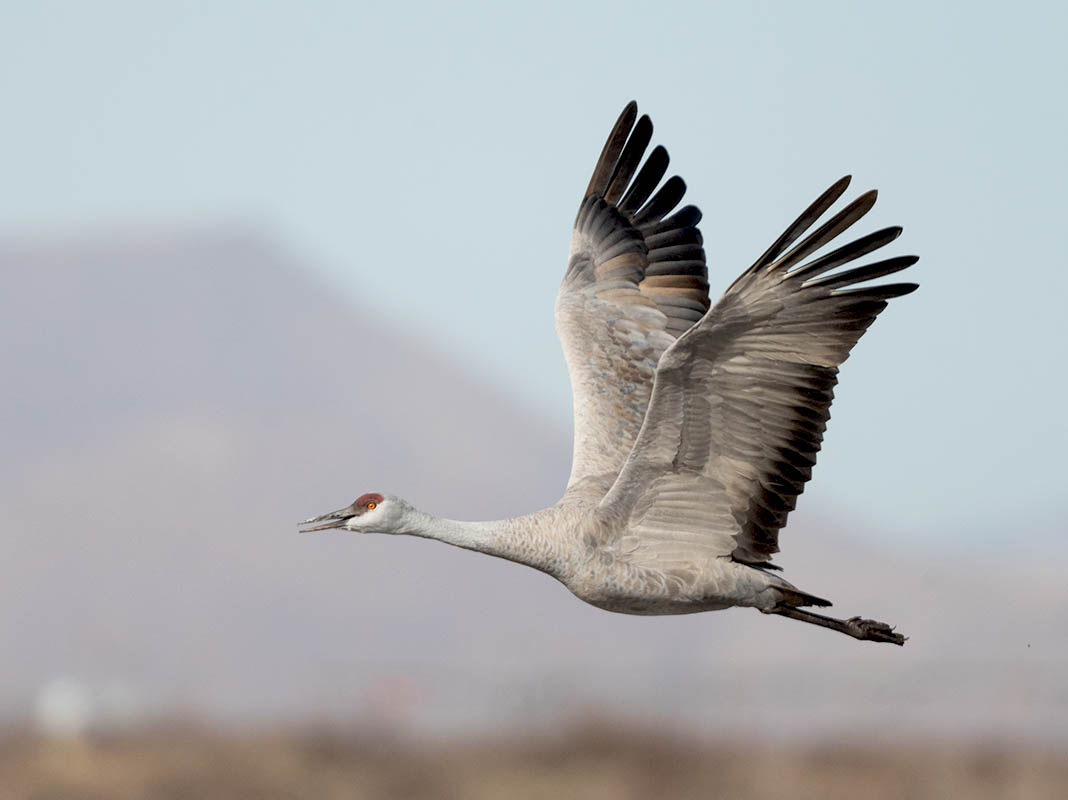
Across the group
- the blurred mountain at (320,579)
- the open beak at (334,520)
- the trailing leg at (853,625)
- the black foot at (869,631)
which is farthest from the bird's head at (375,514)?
the blurred mountain at (320,579)

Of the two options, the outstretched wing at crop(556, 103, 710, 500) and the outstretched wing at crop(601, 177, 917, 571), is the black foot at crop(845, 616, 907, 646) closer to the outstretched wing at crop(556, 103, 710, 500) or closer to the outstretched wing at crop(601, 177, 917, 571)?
the outstretched wing at crop(601, 177, 917, 571)

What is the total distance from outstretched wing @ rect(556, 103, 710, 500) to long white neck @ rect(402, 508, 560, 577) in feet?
6.34

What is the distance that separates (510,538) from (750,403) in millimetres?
1828

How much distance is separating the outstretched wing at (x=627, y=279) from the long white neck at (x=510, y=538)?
6.34 ft

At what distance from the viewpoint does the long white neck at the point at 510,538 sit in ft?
36.6

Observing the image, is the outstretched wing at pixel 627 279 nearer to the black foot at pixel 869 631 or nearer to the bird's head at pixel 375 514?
the bird's head at pixel 375 514

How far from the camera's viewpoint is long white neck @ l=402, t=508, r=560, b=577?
11.1m

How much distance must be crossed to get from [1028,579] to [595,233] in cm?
15223

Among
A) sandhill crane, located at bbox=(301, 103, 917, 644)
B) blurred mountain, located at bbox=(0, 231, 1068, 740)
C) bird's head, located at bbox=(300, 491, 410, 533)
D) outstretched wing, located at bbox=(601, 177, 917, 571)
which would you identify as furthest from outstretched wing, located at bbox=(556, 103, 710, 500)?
blurred mountain, located at bbox=(0, 231, 1068, 740)

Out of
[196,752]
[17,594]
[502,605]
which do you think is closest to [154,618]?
[17,594]

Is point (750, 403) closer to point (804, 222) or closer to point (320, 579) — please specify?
point (804, 222)

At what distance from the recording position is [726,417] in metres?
11.0

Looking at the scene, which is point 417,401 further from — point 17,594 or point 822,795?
point 822,795

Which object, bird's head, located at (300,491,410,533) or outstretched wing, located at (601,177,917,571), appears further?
bird's head, located at (300,491,410,533)
